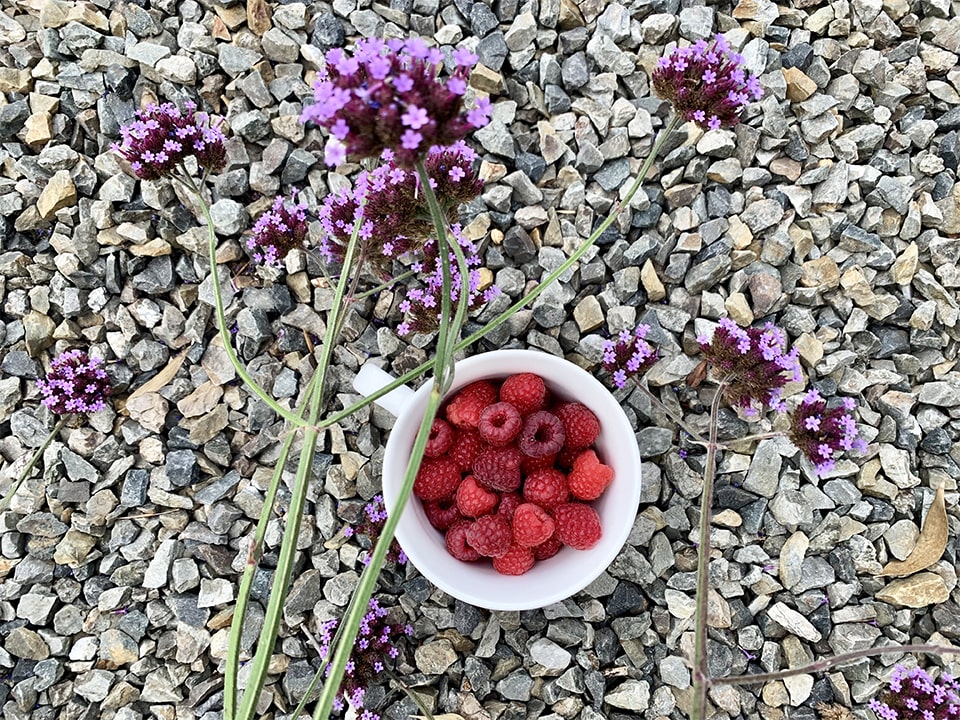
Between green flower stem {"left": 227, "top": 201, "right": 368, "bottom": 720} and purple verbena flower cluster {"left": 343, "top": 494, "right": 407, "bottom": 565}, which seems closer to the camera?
green flower stem {"left": 227, "top": 201, "right": 368, "bottom": 720}

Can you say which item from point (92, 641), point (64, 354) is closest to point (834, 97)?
point (64, 354)

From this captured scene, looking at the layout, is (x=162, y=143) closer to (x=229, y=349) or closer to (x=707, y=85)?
(x=229, y=349)

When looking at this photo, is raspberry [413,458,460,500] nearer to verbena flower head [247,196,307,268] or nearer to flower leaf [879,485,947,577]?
verbena flower head [247,196,307,268]

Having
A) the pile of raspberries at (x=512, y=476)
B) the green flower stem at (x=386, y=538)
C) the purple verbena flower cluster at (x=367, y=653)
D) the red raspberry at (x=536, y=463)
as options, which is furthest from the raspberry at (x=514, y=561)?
the green flower stem at (x=386, y=538)

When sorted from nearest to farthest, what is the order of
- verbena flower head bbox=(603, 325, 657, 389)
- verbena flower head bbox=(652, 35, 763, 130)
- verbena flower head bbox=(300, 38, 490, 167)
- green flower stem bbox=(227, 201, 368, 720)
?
verbena flower head bbox=(300, 38, 490, 167) < green flower stem bbox=(227, 201, 368, 720) < verbena flower head bbox=(652, 35, 763, 130) < verbena flower head bbox=(603, 325, 657, 389)

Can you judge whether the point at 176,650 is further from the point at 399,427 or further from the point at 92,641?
the point at 399,427

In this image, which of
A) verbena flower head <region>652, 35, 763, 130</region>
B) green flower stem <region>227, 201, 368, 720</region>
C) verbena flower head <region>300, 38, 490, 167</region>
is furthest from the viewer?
verbena flower head <region>652, 35, 763, 130</region>

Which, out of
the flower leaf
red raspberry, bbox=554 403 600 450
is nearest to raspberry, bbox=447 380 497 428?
red raspberry, bbox=554 403 600 450

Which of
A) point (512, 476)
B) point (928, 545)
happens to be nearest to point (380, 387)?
point (512, 476)
